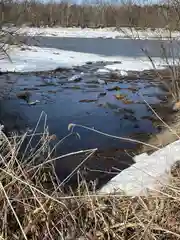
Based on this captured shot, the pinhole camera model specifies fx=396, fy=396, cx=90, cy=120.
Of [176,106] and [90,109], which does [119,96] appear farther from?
[176,106]

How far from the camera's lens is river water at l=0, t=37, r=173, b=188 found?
6746 mm

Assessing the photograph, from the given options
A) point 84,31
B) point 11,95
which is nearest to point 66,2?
point 84,31

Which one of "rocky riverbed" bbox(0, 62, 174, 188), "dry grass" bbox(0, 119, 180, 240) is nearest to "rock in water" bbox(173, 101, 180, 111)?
"rocky riverbed" bbox(0, 62, 174, 188)

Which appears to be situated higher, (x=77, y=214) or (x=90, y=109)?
(x=77, y=214)

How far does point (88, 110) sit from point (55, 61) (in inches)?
404

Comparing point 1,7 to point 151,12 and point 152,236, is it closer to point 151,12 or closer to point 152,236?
point 151,12

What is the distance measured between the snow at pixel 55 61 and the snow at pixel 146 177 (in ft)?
36.9

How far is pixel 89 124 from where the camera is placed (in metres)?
8.60

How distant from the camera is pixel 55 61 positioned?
1962cm

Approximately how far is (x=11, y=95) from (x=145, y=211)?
9136mm

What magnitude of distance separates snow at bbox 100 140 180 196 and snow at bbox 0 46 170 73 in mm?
11247

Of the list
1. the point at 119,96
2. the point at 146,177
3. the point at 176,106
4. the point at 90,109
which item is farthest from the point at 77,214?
the point at 119,96

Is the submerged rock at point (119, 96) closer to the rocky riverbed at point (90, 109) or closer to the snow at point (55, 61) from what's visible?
the rocky riverbed at point (90, 109)

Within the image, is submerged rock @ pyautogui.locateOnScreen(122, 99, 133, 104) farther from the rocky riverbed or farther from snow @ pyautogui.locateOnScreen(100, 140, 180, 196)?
snow @ pyautogui.locateOnScreen(100, 140, 180, 196)
